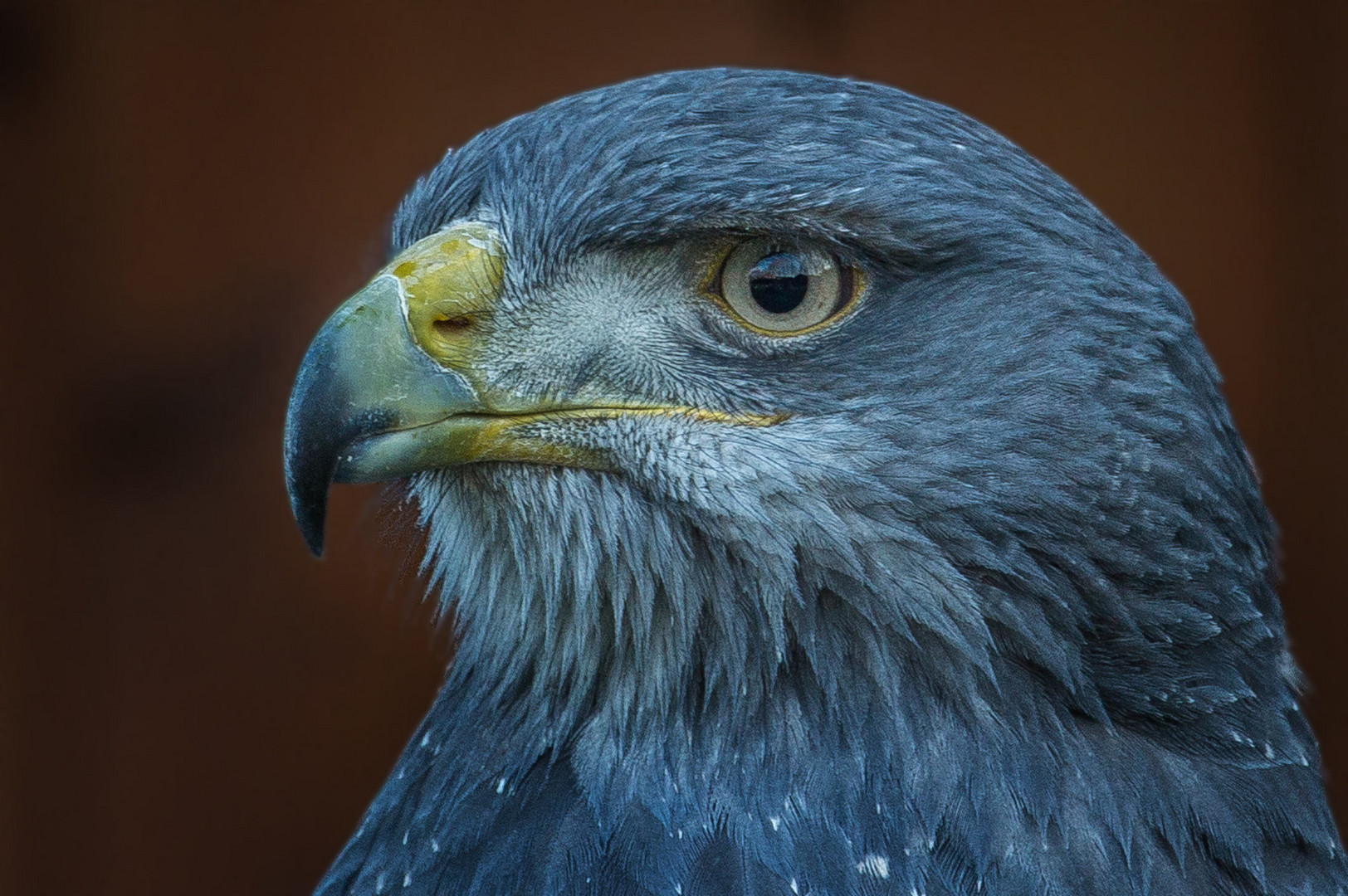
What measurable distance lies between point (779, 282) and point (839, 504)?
0.36 metres

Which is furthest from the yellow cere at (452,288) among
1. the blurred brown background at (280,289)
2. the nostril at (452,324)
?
the blurred brown background at (280,289)

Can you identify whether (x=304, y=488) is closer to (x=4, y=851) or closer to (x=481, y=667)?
(x=481, y=667)

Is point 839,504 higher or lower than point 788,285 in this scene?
lower

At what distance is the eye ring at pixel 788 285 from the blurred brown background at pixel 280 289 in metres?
2.04

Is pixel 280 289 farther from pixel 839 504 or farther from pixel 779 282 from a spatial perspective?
pixel 839 504

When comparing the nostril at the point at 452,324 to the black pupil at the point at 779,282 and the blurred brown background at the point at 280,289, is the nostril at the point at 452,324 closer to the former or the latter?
the black pupil at the point at 779,282

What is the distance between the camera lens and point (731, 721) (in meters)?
2.19

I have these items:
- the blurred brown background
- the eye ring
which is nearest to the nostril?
the eye ring

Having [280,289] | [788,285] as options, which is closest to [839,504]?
[788,285]

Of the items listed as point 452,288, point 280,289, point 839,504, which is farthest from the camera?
point 280,289

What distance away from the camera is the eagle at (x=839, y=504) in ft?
6.88

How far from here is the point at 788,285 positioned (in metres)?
2.16

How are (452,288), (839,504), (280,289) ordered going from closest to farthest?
(839,504), (452,288), (280,289)

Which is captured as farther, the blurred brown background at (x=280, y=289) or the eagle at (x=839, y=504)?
the blurred brown background at (x=280, y=289)
